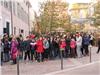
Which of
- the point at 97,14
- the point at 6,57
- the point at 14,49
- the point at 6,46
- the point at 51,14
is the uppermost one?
the point at 97,14

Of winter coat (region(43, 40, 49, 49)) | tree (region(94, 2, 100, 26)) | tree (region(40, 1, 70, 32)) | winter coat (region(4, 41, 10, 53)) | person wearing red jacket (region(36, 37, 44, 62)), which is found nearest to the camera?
winter coat (region(4, 41, 10, 53))

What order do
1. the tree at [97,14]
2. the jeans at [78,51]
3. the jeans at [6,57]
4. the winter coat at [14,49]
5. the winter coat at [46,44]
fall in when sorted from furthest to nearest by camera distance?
the tree at [97,14] → the jeans at [78,51] → the winter coat at [46,44] → the jeans at [6,57] → the winter coat at [14,49]

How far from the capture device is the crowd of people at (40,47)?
23938 mm

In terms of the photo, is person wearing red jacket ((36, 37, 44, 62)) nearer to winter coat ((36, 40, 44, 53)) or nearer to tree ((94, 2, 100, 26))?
winter coat ((36, 40, 44, 53))

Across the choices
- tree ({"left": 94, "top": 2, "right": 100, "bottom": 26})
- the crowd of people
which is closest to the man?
the crowd of people

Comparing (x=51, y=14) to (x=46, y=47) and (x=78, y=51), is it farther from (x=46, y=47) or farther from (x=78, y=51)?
(x=46, y=47)

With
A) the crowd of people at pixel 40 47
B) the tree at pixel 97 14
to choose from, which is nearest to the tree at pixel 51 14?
the tree at pixel 97 14

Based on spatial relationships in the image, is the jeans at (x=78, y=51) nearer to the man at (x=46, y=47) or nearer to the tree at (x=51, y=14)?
the man at (x=46, y=47)

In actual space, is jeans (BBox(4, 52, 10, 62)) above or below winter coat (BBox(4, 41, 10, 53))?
below

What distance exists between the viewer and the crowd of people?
23.9 meters

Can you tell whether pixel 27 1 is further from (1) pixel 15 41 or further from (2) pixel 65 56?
(1) pixel 15 41

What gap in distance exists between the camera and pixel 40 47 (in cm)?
2470

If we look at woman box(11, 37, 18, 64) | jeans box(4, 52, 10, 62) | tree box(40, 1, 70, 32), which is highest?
tree box(40, 1, 70, 32)

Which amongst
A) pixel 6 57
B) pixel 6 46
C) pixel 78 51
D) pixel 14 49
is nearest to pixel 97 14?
pixel 78 51
